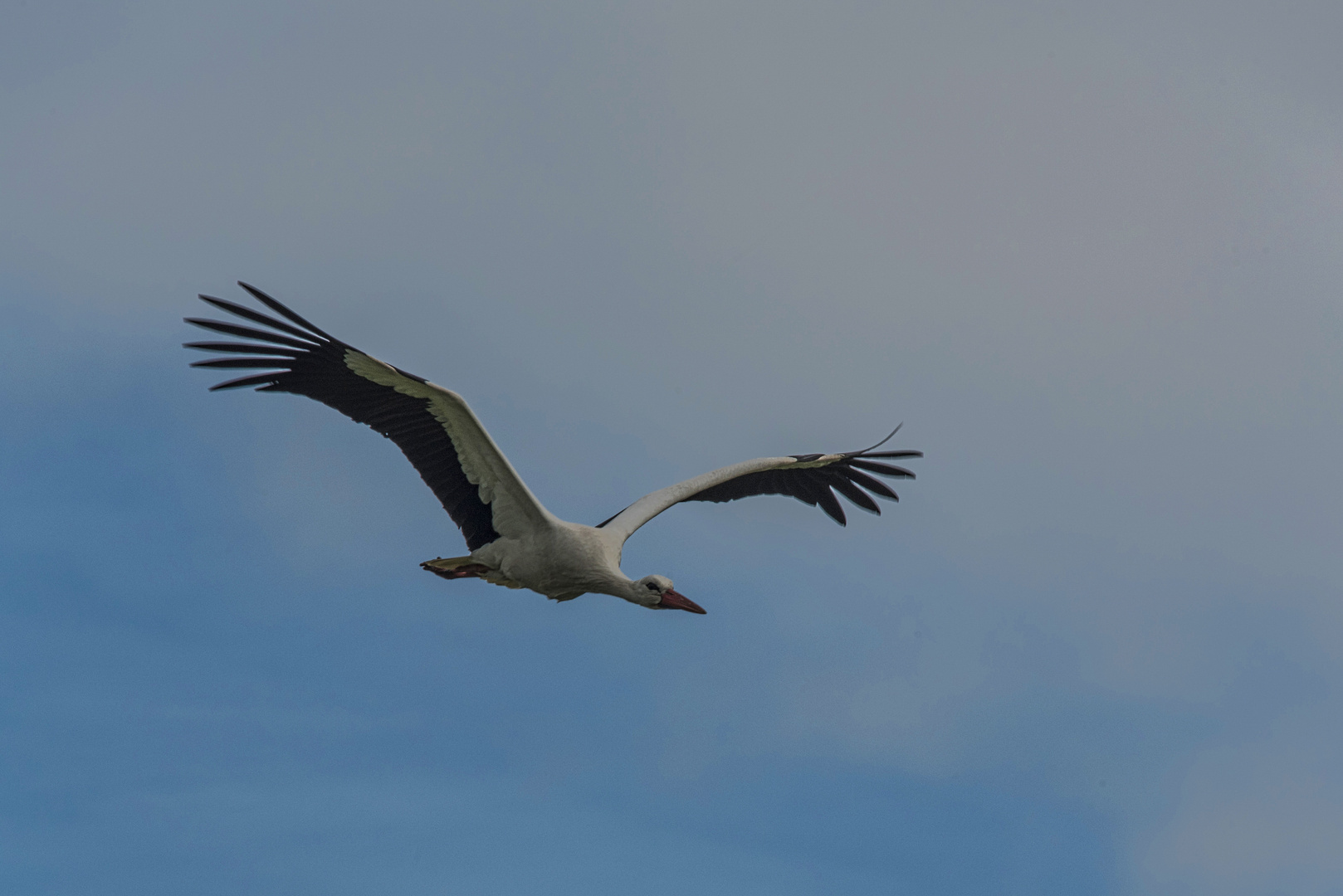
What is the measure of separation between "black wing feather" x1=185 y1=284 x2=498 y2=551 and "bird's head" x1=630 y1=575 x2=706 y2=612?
173 centimetres

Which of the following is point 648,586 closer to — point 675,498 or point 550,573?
point 550,573

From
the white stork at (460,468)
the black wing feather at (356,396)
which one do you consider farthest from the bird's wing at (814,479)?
the black wing feather at (356,396)

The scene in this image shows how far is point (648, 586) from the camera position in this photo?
501 inches

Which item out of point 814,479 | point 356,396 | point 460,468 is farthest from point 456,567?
point 814,479

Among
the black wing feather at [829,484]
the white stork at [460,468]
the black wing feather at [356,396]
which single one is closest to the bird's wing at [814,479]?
the black wing feather at [829,484]

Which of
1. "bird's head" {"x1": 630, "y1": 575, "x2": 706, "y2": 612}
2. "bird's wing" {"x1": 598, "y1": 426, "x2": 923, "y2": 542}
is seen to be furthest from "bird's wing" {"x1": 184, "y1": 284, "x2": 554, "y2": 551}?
"bird's wing" {"x1": 598, "y1": 426, "x2": 923, "y2": 542}

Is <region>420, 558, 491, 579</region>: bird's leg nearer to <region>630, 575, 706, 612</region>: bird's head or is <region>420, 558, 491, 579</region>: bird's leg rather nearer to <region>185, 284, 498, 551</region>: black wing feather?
<region>185, 284, 498, 551</region>: black wing feather

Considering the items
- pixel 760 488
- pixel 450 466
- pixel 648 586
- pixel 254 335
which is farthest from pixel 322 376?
pixel 760 488

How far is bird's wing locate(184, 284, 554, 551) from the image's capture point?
11.9m

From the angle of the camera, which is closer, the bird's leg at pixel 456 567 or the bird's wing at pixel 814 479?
the bird's leg at pixel 456 567

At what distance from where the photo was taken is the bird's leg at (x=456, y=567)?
43.1ft

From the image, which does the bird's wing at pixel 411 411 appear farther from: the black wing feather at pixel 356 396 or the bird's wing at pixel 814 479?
the bird's wing at pixel 814 479

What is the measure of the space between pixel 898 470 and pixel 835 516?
106 centimetres

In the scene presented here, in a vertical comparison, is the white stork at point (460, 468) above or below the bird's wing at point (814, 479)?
below
